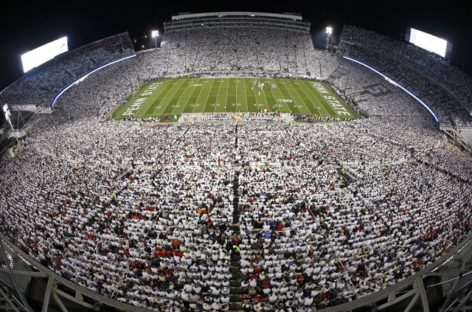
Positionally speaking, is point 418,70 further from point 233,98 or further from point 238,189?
point 238,189

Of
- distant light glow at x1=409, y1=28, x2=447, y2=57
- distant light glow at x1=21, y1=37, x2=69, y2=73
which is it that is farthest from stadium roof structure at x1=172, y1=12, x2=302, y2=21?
distant light glow at x1=21, y1=37, x2=69, y2=73

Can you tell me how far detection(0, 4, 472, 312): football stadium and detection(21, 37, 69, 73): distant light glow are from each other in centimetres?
27

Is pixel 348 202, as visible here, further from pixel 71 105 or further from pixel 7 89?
pixel 7 89

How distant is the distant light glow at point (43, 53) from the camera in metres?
42.8

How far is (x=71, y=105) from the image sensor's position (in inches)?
1608

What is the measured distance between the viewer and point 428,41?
154ft

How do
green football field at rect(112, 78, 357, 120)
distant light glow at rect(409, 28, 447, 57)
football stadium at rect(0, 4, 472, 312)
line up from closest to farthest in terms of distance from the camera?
football stadium at rect(0, 4, 472, 312) → green football field at rect(112, 78, 357, 120) → distant light glow at rect(409, 28, 447, 57)

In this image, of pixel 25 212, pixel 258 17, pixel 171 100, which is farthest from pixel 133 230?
pixel 258 17

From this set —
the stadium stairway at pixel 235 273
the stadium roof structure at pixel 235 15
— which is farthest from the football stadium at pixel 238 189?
the stadium roof structure at pixel 235 15

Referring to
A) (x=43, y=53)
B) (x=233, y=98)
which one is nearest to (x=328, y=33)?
(x=233, y=98)

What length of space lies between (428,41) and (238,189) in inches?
1616

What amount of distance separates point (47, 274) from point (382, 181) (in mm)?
18580

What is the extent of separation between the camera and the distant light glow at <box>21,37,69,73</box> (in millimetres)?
42781

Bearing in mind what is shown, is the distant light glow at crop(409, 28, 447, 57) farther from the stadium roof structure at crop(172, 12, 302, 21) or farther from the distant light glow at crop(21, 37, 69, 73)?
the distant light glow at crop(21, 37, 69, 73)
